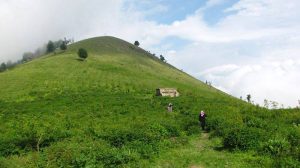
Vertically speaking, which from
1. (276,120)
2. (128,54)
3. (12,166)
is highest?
(128,54)

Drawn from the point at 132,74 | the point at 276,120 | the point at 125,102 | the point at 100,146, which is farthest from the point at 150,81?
the point at 100,146

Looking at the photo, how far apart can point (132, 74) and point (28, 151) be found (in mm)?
76593

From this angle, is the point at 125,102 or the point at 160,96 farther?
the point at 160,96

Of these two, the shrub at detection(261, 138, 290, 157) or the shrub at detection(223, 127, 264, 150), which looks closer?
the shrub at detection(261, 138, 290, 157)

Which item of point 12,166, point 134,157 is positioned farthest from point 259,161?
point 12,166

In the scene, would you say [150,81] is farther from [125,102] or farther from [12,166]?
[12,166]

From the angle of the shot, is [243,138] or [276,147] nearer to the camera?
[276,147]

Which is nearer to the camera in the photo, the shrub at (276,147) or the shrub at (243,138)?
the shrub at (276,147)

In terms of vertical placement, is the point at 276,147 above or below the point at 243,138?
below

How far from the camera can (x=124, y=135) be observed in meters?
27.2

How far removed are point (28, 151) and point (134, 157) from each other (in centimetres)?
791

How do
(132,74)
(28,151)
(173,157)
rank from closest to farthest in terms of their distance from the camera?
(173,157) → (28,151) → (132,74)

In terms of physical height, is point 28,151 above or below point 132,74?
below

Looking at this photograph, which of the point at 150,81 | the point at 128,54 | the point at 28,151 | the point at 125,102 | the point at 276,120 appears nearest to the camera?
the point at 28,151
